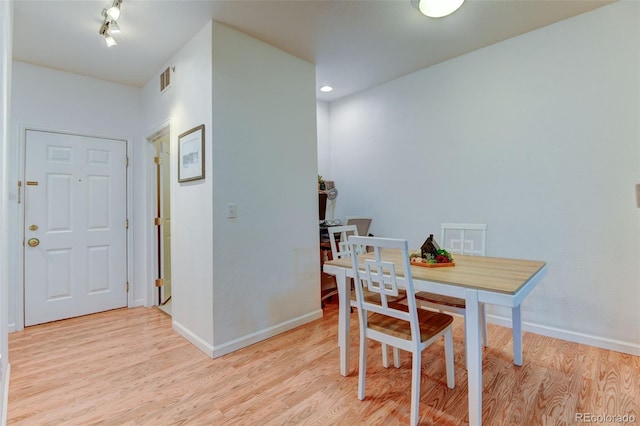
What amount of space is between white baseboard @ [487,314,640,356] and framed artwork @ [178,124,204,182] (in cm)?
301

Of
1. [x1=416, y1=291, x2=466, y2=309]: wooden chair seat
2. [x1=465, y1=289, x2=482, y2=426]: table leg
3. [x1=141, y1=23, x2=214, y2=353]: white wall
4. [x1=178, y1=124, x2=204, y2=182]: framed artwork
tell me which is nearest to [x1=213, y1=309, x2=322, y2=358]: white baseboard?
[x1=141, y1=23, x2=214, y2=353]: white wall

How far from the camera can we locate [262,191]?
8.86 feet

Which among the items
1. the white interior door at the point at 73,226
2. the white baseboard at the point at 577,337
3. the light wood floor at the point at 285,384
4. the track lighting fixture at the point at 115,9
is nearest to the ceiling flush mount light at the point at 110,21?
the track lighting fixture at the point at 115,9

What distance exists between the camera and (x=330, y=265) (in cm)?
208

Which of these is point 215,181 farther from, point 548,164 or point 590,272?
point 590,272

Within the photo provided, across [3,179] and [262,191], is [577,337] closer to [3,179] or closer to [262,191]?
[262,191]

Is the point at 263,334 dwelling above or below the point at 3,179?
below

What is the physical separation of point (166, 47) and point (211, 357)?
2.71 metres

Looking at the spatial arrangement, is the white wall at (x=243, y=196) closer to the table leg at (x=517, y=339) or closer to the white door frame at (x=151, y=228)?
the white door frame at (x=151, y=228)

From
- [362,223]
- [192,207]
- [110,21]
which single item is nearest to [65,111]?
[110,21]

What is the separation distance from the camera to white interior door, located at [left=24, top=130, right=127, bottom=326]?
308 cm

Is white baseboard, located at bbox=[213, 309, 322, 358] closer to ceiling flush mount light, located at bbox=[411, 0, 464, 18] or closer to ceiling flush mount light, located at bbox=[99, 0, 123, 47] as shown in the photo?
ceiling flush mount light, located at bbox=[99, 0, 123, 47]

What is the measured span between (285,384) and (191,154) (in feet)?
6.36

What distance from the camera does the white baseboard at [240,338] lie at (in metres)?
2.41
